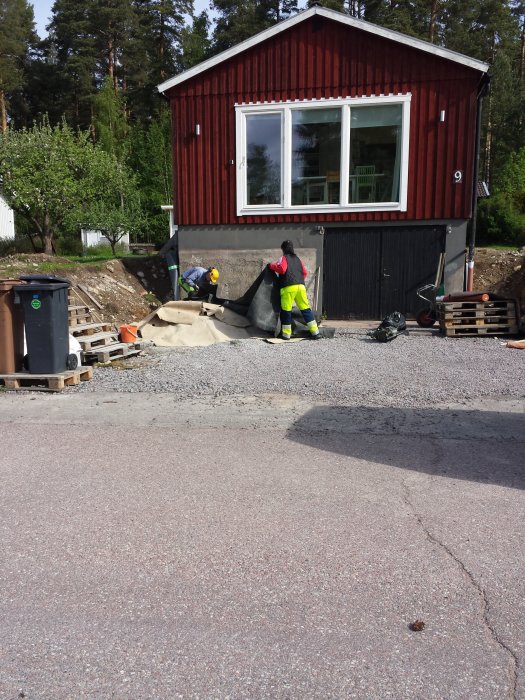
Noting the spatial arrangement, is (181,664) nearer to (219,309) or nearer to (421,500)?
(421,500)

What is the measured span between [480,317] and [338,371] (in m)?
4.21

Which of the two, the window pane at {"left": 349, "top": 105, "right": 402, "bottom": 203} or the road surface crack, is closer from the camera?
the road surface crack

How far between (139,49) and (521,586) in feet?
146

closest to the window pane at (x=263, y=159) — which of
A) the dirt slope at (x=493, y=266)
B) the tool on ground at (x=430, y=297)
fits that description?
the tool on ground at (x=430, y=297)

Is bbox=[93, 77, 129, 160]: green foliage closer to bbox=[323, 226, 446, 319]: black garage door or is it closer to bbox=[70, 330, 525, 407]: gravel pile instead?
bbox=[323, 226, 446, 319]: black garage door

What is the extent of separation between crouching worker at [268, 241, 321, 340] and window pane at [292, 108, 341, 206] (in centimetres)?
340

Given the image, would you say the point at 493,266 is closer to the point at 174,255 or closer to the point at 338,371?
the point at 174,255

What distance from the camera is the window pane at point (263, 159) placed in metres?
14.4

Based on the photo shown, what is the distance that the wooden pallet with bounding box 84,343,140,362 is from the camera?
9617mm

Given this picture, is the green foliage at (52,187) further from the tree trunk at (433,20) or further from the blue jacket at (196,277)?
the tree trunk at (433,20)

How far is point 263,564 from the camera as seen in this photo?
3338mm

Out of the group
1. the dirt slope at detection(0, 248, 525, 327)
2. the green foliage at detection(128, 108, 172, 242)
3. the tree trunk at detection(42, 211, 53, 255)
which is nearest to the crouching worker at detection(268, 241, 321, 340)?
the dirt slope at detection(0, 248, 525, 327)

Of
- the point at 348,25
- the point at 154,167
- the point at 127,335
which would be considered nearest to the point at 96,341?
the point at 127,335

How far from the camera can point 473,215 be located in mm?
13922
